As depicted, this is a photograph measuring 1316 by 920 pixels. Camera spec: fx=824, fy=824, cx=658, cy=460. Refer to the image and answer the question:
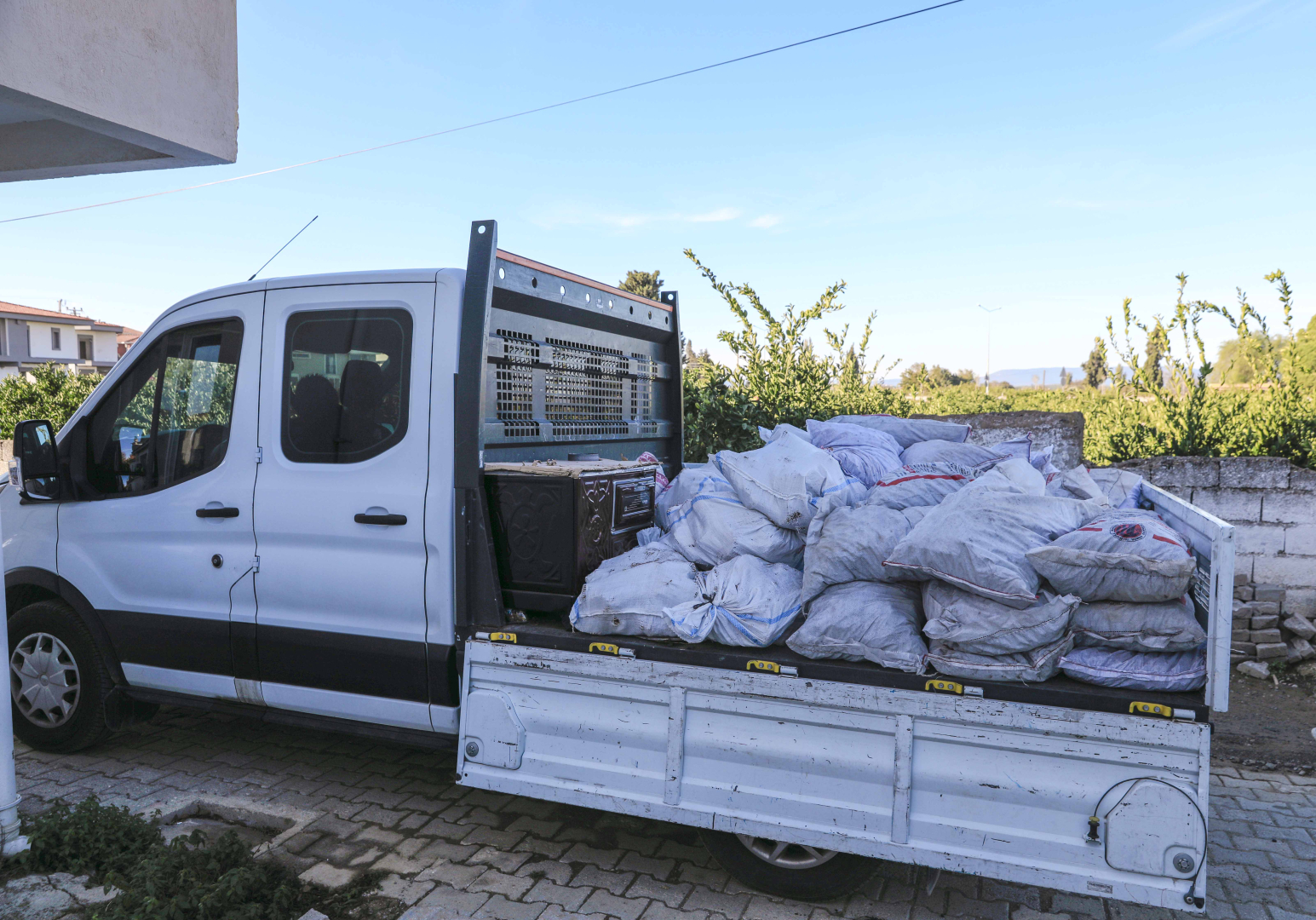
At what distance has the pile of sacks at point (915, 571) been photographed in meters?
2.51

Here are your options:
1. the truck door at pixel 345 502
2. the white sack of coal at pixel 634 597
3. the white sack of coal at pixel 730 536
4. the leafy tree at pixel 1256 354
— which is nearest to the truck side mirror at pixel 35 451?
the truck door at pixel 345 502

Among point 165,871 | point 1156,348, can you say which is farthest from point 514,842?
point 1156,348

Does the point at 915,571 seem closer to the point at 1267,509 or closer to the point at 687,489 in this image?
the point at 687,489

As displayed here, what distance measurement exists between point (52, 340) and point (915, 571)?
63406 millimetres

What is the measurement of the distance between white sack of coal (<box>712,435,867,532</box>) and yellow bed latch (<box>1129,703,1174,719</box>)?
1.18m

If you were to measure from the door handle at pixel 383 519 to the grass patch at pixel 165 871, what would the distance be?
1312 millimetres

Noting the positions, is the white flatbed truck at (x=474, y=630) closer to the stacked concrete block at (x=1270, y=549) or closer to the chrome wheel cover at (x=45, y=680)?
the chrome wheel cover at (x=45, y=680)

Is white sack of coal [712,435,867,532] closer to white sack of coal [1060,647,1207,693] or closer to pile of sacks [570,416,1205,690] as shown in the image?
Result: pile of sacks [570,416,1205,690]

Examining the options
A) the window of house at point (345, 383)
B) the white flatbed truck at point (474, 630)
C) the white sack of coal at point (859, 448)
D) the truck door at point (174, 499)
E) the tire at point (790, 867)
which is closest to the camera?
the white flatbed truck at point (474, 630)

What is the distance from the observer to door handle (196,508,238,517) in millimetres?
3602

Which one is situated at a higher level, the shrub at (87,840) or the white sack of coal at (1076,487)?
the white sack of coal at (1076,487)

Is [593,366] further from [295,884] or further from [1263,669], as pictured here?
[1263,669]

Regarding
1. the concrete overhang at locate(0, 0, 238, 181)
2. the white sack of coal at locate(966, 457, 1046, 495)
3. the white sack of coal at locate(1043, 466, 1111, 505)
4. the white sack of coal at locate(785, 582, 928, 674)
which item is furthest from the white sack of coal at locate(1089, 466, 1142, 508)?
the concrete overhang at locate(0, 0, 238, 181)

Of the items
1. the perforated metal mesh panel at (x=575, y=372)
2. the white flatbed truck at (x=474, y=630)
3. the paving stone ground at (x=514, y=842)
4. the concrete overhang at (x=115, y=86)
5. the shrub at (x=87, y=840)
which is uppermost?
the concrete overhang at (x=115, y=86)
